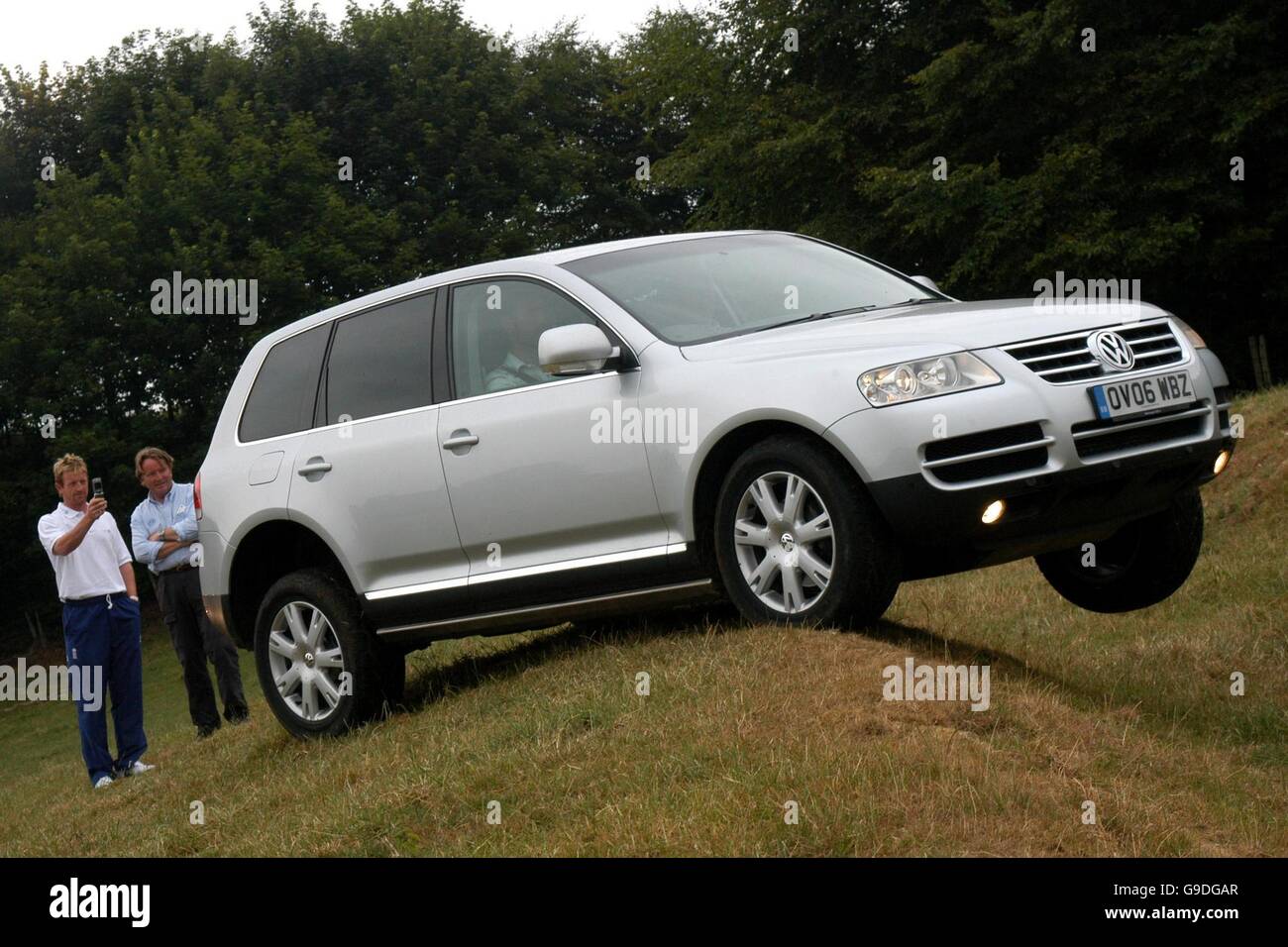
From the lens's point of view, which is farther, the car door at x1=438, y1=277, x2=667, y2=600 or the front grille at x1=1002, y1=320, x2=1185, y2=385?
the car door at x1=438, y1=277, x2=667, y2=600

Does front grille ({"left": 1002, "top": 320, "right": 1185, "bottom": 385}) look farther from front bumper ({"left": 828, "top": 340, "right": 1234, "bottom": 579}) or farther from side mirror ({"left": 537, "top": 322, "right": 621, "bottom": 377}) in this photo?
side mirror ({"left": 537, "top": 322, "right": 621, "bottom": 377})

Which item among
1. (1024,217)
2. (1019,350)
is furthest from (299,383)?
(1024,217)

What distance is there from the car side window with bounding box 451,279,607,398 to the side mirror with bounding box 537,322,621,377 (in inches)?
19.6

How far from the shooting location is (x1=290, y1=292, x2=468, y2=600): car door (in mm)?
7562

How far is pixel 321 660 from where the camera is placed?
811 cm

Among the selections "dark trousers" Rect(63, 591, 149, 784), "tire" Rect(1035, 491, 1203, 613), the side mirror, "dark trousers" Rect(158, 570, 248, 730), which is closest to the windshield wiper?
the side mirror

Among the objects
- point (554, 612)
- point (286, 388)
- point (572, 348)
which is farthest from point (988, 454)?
point (286, 388)

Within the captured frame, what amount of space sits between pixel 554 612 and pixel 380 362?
5.50 feet

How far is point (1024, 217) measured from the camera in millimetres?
25953

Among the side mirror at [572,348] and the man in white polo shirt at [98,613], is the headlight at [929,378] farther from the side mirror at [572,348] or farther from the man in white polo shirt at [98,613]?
the man in white polo shirt at [98,613]

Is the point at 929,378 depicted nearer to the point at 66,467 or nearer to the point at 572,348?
the point at 572,348

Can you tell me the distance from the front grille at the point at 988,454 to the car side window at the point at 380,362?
2.67 meters

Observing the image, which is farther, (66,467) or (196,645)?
(196,645)

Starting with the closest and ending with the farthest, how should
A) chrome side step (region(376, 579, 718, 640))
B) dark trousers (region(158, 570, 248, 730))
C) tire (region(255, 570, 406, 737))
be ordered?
chrome side step (region(376, 579, 718, 640)) → tire (region(255, 570, 406, 737)) → dark trousers (region(158, 570, 248, 730))
